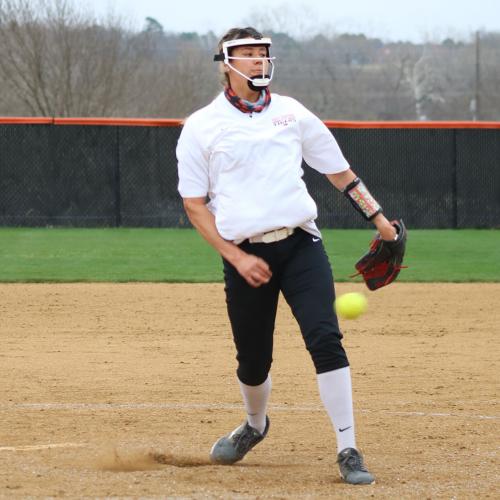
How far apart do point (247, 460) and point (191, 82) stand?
1259 inches

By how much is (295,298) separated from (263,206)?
451 mm

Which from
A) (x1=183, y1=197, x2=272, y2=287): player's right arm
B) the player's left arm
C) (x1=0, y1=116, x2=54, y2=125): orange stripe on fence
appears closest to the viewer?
(x1=183, y1=197, x2=272, y2=287): player's right arm

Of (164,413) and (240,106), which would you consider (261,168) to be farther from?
(164,413)

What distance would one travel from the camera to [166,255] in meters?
15.4

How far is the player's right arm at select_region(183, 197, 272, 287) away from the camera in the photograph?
467 cm

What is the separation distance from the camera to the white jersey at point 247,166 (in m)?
4.75

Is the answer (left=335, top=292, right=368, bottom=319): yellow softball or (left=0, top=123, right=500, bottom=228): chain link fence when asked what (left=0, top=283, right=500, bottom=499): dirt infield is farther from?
(left=0, top=123, right=500, bottom=228): chain link fence

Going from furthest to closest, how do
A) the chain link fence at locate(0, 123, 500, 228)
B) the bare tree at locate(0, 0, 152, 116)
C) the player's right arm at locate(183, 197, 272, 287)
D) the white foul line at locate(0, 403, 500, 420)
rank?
the bare tree at locate(0, 0, 152, 116) → the chain link fence at locate(0, 123, 500, 228) → the white foul line at locate(0, 403, 500, 420) → the player's right arm at locate(183, 197, 272, 287)

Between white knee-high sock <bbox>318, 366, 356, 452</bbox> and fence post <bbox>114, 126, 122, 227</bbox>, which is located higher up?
white knee-high sock <bbox>318, 366, 356, 452</bbox>

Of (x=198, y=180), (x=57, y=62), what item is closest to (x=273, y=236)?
(x=198, y=180)

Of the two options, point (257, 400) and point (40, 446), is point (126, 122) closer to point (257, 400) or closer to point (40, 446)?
point (40, 446)

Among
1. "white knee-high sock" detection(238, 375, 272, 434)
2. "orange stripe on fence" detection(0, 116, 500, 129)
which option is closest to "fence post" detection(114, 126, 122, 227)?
"orange stripe on fence" detection(0, 116, 500, 129)

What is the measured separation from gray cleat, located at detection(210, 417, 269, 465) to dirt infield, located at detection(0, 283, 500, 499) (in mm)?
79

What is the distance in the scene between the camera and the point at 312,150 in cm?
501
